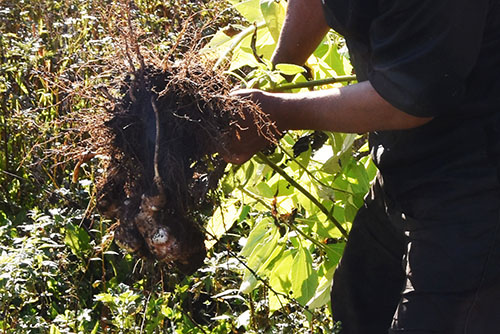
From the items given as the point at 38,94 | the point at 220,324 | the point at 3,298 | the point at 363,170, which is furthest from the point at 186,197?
the point at 38,94

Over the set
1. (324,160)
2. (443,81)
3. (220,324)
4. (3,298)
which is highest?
(443,81)

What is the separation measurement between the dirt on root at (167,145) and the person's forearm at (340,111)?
6 cm

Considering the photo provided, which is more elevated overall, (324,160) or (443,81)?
(443,81)

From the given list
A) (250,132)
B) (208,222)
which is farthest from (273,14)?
(208,222)

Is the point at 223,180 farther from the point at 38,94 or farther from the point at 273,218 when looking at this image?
the point at 38,94

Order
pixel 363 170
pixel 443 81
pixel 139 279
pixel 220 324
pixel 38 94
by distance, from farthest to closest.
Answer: pixel 38 94 < pixel 139 279 < pixel 220 324 < pixel 363 170 < pixel 443 81

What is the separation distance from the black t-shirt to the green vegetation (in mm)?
316

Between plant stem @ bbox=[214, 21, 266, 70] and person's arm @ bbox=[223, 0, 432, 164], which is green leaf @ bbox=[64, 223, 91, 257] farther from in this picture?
person's arm @ bbox=[223, 0, 432, 164]

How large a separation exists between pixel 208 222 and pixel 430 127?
1.07m

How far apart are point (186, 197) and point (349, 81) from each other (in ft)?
2.32

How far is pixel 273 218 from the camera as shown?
8.64 ft

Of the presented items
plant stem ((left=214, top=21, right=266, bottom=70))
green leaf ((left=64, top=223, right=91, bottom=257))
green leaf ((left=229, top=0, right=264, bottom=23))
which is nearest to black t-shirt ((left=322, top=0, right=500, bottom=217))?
plant stem ((left=214, top=21, right=266, bottom=70))

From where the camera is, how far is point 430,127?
1907mm

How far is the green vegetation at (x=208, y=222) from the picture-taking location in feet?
7.70
